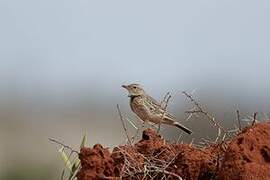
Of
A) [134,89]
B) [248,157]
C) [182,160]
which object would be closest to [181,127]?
[134,89]

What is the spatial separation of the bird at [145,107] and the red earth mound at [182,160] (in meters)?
3.36

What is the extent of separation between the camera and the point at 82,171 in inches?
269

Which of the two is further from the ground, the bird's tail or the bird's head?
the bird's head

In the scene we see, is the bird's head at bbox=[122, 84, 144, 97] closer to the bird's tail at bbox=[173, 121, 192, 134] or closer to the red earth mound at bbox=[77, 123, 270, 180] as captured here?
the bird's tail at bbox=[173, 121, 192, 134]

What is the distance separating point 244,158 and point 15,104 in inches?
1077

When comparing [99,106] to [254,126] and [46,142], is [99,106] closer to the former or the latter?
[46,142]

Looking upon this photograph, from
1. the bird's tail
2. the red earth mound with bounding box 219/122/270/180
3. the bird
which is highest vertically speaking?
the red earth mound with bounding box 219/122/270/180

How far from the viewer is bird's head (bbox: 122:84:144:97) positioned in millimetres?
11922

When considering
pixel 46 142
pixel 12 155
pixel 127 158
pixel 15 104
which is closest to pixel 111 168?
pixel 127 158

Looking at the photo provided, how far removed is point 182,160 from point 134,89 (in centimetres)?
534

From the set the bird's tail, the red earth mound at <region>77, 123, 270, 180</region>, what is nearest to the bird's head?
the bird's tail

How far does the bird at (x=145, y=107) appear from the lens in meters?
10.5

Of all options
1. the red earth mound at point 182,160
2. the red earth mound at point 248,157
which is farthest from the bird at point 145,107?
the red earth mound at point 248,157

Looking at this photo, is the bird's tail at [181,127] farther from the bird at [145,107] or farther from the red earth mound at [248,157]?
the red earth mound at [248,157]
